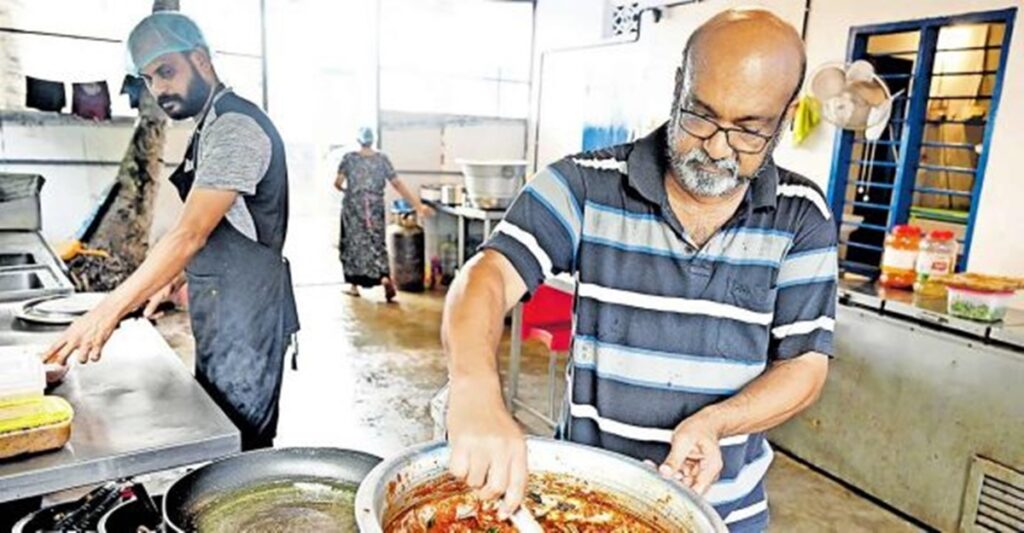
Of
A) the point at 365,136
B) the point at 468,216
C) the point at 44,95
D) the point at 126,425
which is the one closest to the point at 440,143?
the point at 365,136

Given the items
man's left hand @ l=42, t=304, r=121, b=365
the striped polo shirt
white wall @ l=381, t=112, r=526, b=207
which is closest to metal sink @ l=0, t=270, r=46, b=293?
man's left hand @ l=42, t=304, r=121, b=365

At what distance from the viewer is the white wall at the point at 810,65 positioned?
342cm

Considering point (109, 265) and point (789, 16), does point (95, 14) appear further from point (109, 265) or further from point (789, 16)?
point (789, 16)

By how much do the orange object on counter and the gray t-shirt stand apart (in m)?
2.95

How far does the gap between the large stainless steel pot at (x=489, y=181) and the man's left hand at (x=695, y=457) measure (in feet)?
17.1

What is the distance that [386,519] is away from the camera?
81 centimetres

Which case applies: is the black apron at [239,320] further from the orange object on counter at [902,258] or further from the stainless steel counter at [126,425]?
the orange object on counter at [902,258]

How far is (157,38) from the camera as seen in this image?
76.5 inches

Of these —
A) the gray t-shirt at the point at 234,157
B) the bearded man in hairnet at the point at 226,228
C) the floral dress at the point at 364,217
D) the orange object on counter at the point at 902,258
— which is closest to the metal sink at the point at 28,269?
the bearded man in hairnet at the point at 226,228

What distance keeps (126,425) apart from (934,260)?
3314 mm

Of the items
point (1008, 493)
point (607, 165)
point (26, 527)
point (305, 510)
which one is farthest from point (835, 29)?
point (26, 527)

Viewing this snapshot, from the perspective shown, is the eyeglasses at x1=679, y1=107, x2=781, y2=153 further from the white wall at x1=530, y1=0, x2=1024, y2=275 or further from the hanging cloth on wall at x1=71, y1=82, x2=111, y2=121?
the hanging cloth on wall at x1=71, y1=82, x2=111, y2=121

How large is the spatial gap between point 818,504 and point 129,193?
541 cm

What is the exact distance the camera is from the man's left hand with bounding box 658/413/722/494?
1.01 m
